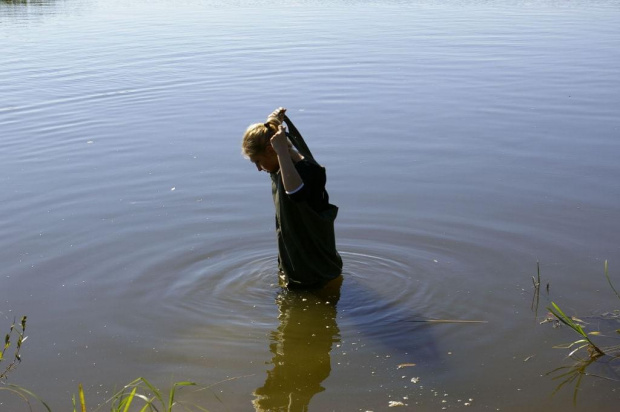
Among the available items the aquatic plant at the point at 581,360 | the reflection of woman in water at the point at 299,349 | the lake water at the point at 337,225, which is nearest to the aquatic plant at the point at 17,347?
the lake water at the point at 337,225

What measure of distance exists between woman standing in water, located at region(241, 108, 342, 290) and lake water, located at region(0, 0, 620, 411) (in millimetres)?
224

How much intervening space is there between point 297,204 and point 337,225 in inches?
71.8

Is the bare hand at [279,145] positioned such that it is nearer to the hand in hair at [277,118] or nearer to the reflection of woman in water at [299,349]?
the hand in hair at [277,118]

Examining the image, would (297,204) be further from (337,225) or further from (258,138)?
(337,225)

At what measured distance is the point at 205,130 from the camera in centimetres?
1068

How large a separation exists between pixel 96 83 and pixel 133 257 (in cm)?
817

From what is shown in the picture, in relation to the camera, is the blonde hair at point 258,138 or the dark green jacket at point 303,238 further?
the dark green jacket at point 303,238

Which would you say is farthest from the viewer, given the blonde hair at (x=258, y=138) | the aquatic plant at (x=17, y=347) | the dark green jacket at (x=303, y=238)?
the dark green jacket at (x=303, y=238)

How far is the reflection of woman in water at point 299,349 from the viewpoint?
4590 millimetres

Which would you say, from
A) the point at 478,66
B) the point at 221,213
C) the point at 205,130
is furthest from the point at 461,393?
the point at 478,66

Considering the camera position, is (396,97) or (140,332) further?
(396,97)

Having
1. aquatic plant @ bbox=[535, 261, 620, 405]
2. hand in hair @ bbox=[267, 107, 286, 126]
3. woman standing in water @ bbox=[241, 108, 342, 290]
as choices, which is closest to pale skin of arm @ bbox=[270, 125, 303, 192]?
woman standing in water @ bbox=[241, 108, 342, 290]

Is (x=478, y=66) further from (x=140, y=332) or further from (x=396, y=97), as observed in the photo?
(x=140, y=332)

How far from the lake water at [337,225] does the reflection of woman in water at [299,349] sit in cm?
1
